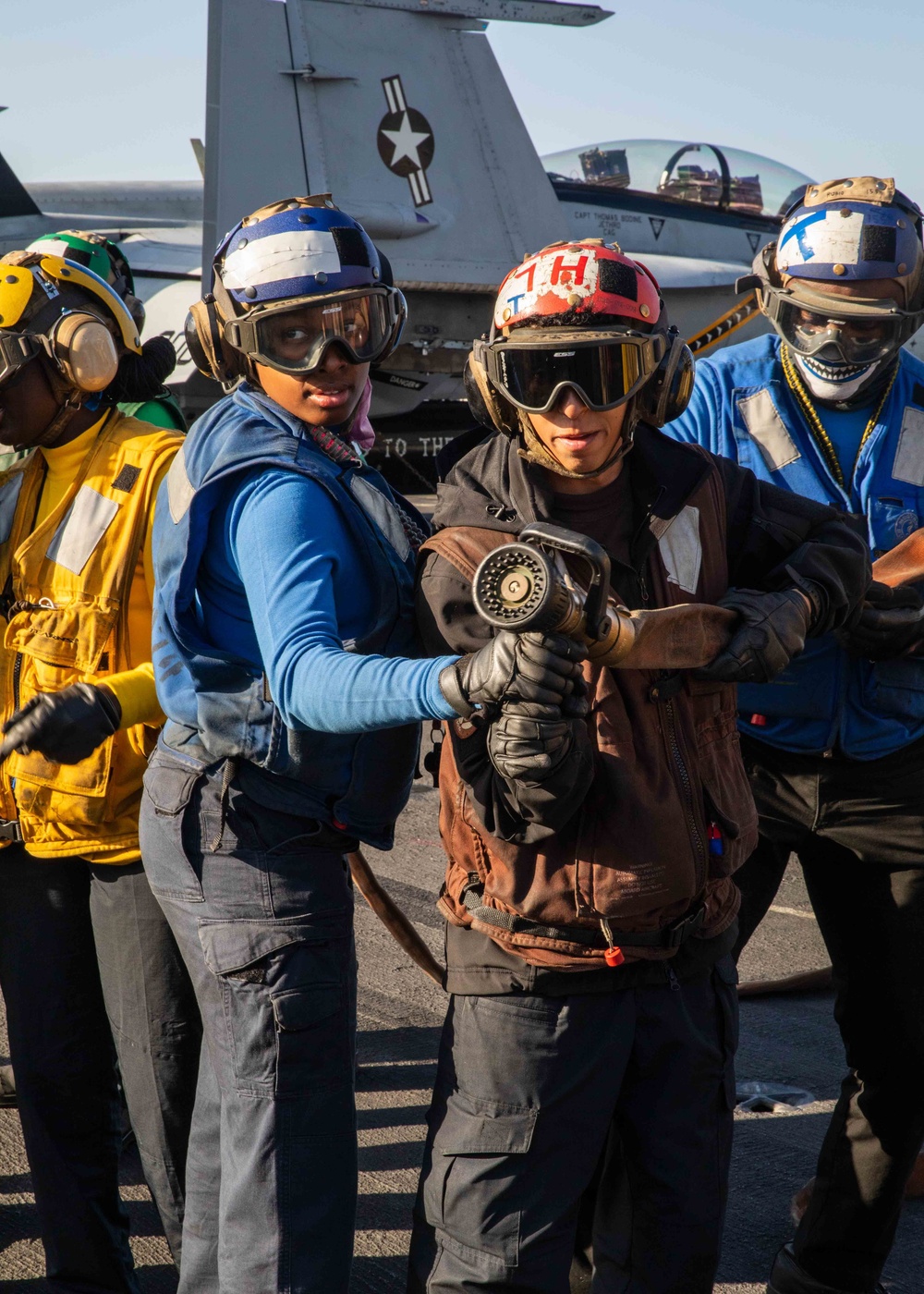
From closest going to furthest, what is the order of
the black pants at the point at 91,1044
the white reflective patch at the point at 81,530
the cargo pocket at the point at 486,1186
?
the cargo pocket at the point at 486,1186
the black pants at the point at 91,1044
the white reflective patch at the point at 81,530

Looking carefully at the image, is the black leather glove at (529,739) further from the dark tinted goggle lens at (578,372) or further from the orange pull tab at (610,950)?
the dark tinted goggle lens at (578,372)

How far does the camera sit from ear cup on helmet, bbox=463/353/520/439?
214 centimetres

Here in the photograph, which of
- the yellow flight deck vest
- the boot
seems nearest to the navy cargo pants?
the yellow flight deck vest

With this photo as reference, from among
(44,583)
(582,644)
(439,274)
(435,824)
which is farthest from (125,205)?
(582,644)

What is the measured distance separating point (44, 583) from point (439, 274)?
467 inches

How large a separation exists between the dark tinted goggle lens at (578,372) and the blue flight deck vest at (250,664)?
0.31 metres

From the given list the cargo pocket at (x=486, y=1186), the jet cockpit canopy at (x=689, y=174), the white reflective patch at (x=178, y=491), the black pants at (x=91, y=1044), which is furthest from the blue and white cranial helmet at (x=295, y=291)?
the jet cockpit canopy at (x=689, y=174)

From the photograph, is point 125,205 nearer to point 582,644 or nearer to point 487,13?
A: point 487,13

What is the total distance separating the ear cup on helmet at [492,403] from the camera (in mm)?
2137

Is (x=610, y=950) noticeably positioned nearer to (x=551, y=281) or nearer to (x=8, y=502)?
(x=551, y=281)

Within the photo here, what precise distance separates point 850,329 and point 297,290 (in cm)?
127

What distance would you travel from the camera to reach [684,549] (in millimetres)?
2088

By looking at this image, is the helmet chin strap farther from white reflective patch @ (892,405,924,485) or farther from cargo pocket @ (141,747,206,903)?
white reflective patch @ (892,405,924,485)

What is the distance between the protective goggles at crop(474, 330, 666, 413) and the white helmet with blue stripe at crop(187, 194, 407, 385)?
0.33 metres
